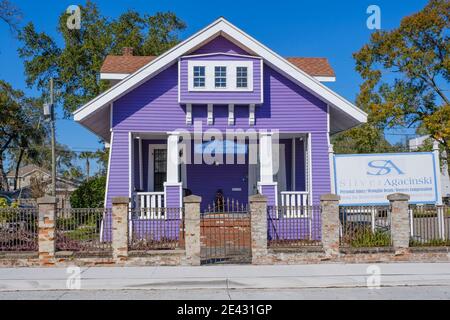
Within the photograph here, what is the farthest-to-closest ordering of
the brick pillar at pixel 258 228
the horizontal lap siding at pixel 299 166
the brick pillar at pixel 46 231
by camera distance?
the horizontal lap siding at pixel 299 166, the brick pillar at pixel 258 228, the brick pillar at pixel 46 231

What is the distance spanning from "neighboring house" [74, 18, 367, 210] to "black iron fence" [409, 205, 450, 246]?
3882 millimetres

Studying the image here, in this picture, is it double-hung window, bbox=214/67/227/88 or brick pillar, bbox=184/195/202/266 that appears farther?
double-hung window, bbox=214/67/227/88

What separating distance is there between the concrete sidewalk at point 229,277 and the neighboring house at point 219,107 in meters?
4.59

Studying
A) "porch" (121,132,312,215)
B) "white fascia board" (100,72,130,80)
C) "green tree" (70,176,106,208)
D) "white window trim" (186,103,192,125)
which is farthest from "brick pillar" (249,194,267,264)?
"green tree" (70,176,106,208)

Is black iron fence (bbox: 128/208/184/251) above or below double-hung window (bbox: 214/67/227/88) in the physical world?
below

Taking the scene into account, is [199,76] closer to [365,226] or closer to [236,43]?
[236,43]

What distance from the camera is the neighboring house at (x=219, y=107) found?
17469 millimetres

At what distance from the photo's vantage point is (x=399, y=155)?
1617 centimetres

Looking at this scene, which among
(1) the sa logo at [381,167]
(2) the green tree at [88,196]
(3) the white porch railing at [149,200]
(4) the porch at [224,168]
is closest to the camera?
(1) the sa logo at [381,167]

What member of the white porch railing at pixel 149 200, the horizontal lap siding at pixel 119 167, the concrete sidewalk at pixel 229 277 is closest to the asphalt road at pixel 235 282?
the concrete sidewalk at pixel 229 277

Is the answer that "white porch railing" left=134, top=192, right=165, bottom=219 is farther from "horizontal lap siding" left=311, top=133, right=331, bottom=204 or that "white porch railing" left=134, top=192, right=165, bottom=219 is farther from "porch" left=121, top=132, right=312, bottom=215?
"horizontal lap siding" left=311, top=133, right=331, bottom=204

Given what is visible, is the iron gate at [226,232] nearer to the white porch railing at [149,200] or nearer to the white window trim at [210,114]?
the white porch railing at [149,200]

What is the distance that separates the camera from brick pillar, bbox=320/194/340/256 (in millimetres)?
13906

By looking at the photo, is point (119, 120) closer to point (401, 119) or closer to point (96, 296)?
point (96, 296)
